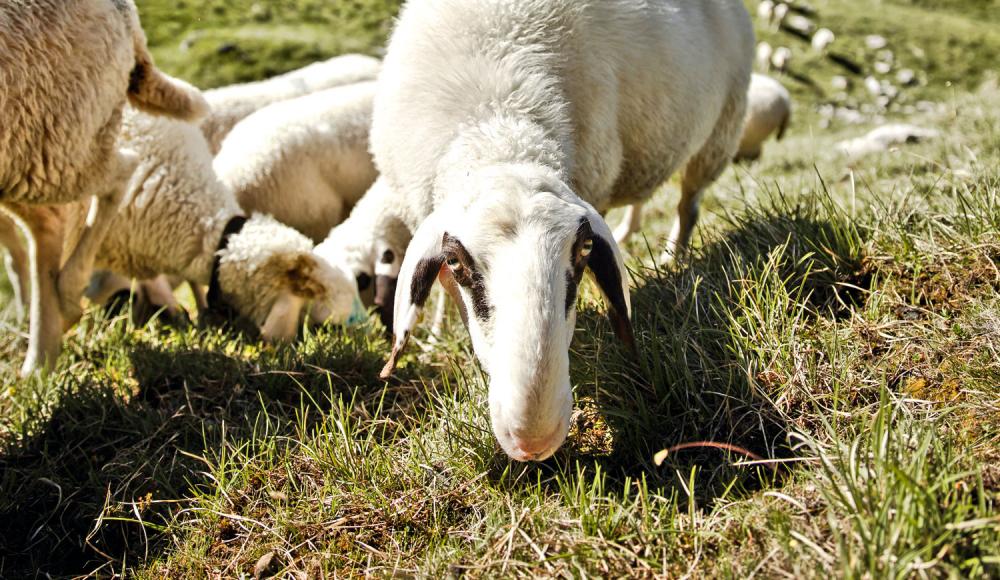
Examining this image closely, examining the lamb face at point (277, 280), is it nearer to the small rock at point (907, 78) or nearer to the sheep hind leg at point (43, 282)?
the sheep hind leg at point (43, 282)

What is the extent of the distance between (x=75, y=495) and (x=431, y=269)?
1.63 metres

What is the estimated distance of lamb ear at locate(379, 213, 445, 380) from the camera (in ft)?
7.08

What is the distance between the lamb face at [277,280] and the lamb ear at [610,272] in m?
2.46

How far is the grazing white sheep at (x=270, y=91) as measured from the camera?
20.0 feet

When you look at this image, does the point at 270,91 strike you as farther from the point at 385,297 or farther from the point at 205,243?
the point at 385,297

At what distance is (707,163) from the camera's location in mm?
4246

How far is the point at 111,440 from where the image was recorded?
2.89m

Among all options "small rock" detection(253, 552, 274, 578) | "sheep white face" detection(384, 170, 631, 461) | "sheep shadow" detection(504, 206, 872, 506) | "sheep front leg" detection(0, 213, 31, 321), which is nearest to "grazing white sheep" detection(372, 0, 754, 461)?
"sheep white face" detection(384, 170, 631, 461)

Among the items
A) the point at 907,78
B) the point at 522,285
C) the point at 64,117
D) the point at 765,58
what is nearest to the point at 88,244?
the point at 64,117

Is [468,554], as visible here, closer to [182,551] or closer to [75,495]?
[182,551]

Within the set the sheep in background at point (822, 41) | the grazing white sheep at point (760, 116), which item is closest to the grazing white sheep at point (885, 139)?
the grazing white sheep at point (760, 116)

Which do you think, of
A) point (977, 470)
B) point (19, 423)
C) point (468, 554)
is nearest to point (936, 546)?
point (977, 470)

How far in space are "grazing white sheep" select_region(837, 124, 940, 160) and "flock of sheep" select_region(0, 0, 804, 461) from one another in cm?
317

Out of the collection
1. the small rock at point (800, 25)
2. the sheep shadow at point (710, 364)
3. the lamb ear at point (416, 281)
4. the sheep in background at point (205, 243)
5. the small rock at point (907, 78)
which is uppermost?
the lamb ear at point (416, 281)
